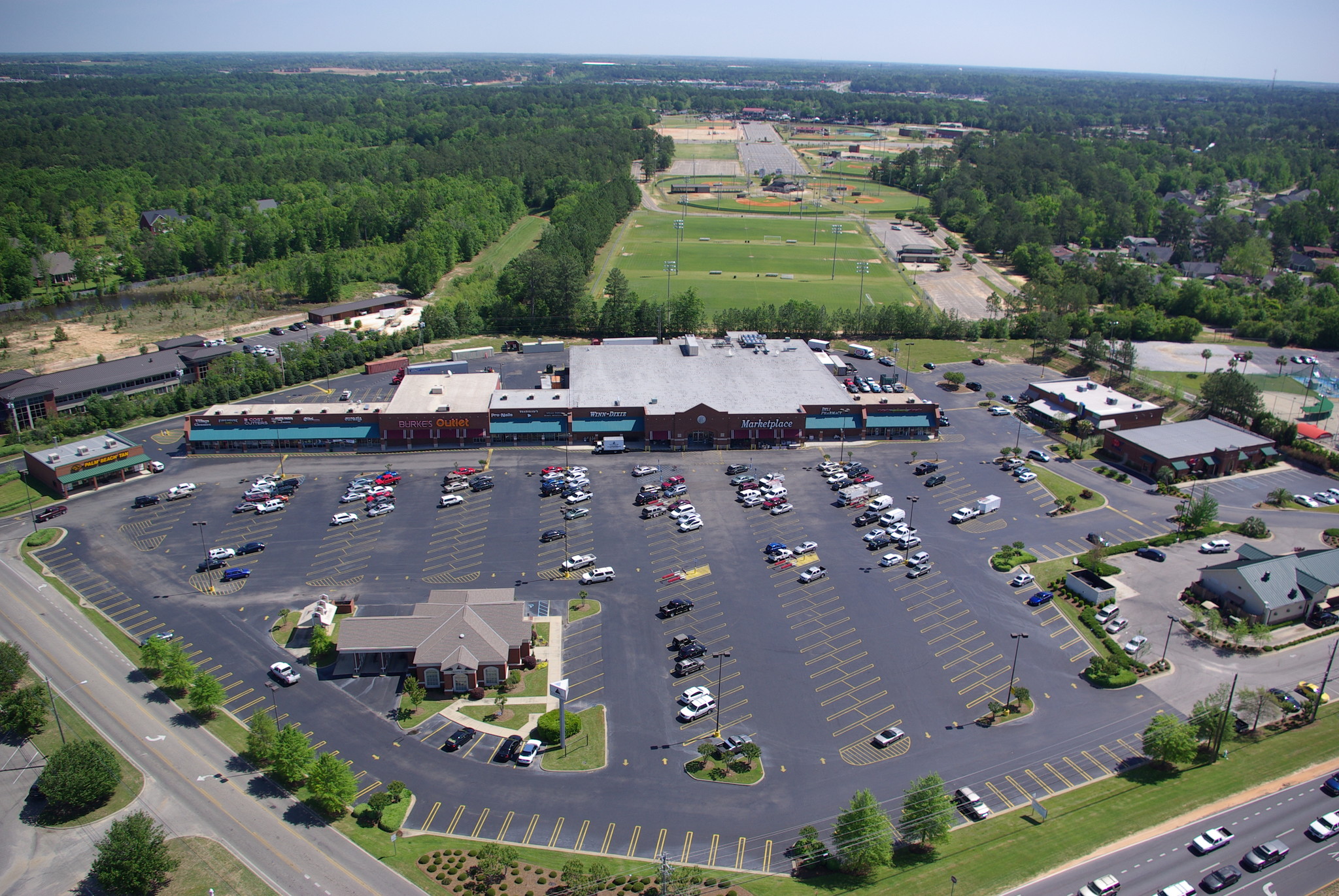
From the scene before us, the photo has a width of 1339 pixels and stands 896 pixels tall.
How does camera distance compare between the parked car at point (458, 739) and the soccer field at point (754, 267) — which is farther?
the soccer field at point (754, 267)

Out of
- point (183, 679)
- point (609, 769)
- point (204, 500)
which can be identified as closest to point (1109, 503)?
point (609, 769)

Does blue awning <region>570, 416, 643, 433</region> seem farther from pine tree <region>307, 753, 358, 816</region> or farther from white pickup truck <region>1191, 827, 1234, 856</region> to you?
white pickup truck <region>1191, 827, 1234, 856</region>

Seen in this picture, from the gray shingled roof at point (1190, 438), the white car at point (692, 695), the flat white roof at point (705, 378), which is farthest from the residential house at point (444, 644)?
the gray shingled roof at point (1190, 438)

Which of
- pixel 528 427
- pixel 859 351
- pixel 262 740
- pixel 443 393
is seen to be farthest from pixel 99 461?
pixel 859 351

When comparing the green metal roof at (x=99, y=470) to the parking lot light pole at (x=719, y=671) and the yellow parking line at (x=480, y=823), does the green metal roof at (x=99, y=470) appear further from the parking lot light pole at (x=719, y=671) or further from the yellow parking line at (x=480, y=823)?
the parking lot light pole at (x=719, y=671)

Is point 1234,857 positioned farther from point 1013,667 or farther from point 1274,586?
point 1274,586

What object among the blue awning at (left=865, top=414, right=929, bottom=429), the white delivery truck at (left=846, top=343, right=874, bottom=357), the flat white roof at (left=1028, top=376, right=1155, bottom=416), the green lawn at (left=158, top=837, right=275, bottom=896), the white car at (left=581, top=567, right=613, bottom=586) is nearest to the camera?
the green lawn at (left=158, top=837, right=275, bottom=896)

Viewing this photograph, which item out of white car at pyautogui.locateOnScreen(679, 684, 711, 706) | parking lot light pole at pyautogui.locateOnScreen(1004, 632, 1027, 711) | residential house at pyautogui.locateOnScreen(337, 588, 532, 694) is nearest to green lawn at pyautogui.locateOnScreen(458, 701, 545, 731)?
residential house at pyautogui.locateOnScreen(337, 588, 532, 694)
